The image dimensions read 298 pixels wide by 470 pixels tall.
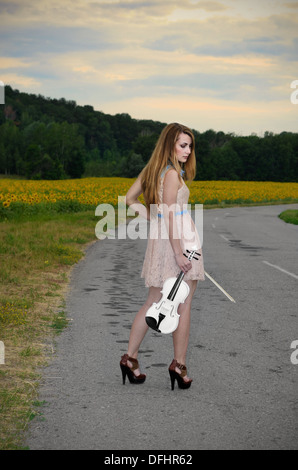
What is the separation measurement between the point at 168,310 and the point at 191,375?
1.06m

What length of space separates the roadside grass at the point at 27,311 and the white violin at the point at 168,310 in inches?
41.6

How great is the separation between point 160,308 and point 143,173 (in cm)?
104

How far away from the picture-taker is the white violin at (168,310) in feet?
13.6

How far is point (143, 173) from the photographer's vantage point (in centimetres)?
436

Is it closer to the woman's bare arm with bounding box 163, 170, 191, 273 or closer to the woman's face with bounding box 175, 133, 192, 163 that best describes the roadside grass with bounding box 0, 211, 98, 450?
the woman's bare arm with bounding box 163, 170, 191, 273

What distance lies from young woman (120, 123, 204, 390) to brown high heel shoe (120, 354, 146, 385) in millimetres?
19

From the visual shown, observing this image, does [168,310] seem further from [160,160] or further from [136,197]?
[160,160]

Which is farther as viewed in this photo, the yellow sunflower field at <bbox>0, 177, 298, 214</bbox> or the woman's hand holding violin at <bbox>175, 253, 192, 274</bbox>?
the yellow sunflower field at <bbox>0, 177, 298, 214</bbox>

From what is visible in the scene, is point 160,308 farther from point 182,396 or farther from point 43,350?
point 43,350

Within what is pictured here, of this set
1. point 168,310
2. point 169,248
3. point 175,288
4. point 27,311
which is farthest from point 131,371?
point 27,311

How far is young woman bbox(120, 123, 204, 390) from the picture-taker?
13.7 feet
